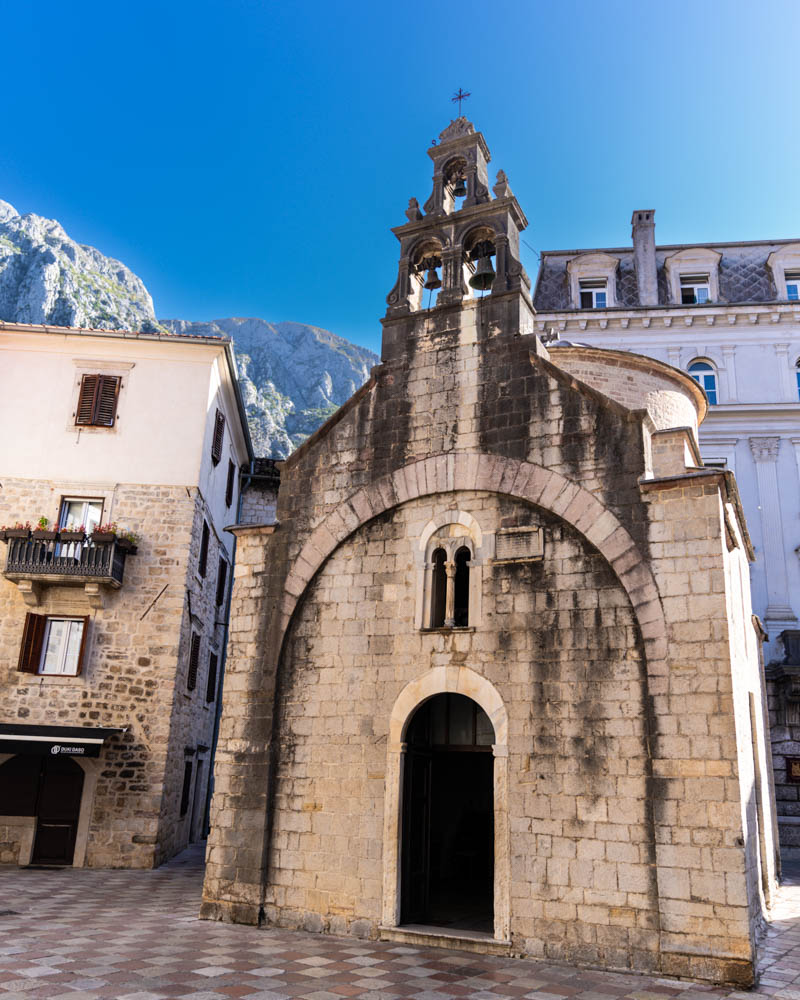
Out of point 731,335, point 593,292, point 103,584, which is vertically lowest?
point 103,584

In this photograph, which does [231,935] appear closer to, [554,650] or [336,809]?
[336,809]

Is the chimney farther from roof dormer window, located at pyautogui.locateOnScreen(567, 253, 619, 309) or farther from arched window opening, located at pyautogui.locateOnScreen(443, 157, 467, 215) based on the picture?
arched window opening, located at pyautogui.locateOnScreen(443, 157, 467, 215)

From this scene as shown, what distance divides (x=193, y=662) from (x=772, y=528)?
17.2 m

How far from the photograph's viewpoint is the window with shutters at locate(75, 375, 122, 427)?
19344mm

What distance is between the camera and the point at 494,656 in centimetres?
1054

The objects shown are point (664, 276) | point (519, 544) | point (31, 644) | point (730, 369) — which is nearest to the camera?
point (519, 544)

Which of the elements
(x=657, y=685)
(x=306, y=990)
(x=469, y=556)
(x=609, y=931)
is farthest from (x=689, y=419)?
(x=306, y=990)

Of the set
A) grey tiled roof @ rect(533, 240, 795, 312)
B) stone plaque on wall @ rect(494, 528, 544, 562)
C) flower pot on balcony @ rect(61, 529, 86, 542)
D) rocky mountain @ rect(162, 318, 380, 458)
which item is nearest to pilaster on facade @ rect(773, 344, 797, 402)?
grey tiled roof @ rect(533, 240, 795, 312)

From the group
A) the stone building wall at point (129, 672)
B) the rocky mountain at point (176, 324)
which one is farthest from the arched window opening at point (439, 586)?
the rocky mountain at point (176, 324)

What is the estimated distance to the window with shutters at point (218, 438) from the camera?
20.9 m

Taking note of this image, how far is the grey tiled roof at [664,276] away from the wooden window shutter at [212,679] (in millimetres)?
15784

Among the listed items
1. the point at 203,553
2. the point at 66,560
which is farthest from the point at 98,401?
the point at 203,553

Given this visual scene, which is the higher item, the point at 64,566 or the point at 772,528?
the point at 772,528

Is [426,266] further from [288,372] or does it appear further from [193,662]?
[288,372]
